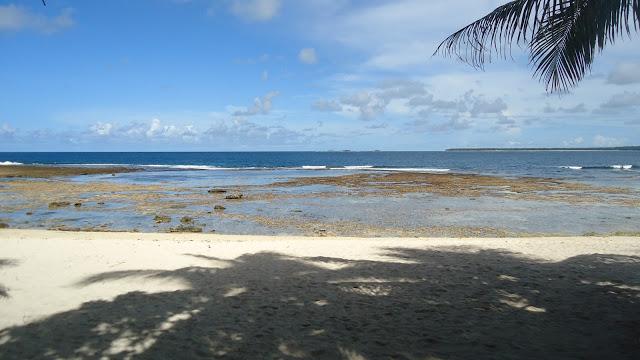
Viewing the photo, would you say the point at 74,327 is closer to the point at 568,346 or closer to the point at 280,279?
the point at 280,279

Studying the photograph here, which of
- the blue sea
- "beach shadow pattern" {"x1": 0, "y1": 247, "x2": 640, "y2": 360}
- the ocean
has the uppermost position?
the blue sea

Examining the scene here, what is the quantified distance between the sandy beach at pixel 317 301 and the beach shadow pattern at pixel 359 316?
0.08ft

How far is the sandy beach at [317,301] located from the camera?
16.8ft

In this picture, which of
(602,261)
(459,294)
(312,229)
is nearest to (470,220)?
(312,229)

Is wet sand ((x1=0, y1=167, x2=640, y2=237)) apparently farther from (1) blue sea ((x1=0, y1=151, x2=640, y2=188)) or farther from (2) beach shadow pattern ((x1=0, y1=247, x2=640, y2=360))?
(1) blue sea ((x1=0, y1=151, x2=640, y2=188))

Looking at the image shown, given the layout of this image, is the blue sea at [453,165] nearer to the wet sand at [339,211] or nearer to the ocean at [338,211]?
the wet sand at [339,211]

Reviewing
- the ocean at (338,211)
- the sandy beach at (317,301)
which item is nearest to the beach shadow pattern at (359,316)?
the sandy beach at (317,301)

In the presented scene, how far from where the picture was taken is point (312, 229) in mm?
15148

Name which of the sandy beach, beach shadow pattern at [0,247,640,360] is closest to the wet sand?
the sandy beach

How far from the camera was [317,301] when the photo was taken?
6.74m

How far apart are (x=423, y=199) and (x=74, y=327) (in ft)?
65.5

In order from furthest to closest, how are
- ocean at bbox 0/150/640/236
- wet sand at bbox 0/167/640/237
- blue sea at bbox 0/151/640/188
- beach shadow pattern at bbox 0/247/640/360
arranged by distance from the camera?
blue sea at bbox 0/151/640/188, ocean at bbox 0/150/640/236, wet sand at bbox 0/167/640/237, beach shadow pattern at bbox 0/247/640/360

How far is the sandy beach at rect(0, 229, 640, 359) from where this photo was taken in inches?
201

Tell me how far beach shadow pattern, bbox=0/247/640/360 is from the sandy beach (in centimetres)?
2
